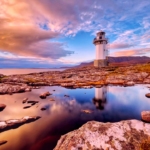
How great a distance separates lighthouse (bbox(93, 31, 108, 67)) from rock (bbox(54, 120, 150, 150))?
5969cm

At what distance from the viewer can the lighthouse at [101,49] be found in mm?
68812

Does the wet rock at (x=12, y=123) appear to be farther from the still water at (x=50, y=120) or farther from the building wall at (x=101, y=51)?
the building wall at (x=101, y=51)

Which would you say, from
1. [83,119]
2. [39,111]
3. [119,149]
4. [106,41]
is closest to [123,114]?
[83,119]

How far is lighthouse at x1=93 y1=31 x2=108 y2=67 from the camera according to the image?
6881cm

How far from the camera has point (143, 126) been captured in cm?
1163

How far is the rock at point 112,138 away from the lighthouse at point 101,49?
2350 inches

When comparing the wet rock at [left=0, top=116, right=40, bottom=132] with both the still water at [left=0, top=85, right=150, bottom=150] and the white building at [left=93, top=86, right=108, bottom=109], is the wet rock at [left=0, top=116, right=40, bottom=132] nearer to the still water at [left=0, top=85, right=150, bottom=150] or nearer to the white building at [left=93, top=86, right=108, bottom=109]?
the still water at [left=0, top=85, right=150, bottom=150]

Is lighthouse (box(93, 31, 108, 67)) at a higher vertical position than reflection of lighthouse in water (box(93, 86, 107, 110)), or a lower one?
higher

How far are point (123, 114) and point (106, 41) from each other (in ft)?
184

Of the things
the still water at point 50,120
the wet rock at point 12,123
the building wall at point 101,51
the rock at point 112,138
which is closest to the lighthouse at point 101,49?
the building wall at point 101,51

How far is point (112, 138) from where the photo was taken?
1016cm

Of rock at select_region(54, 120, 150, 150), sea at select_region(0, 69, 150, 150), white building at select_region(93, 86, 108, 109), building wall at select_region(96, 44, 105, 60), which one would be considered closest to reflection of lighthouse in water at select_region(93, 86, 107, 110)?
white building at select_region(93, 86, 108, 109)

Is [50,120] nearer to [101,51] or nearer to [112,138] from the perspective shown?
[112,138]

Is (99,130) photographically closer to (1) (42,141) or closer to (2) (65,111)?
(1) (42,141)
